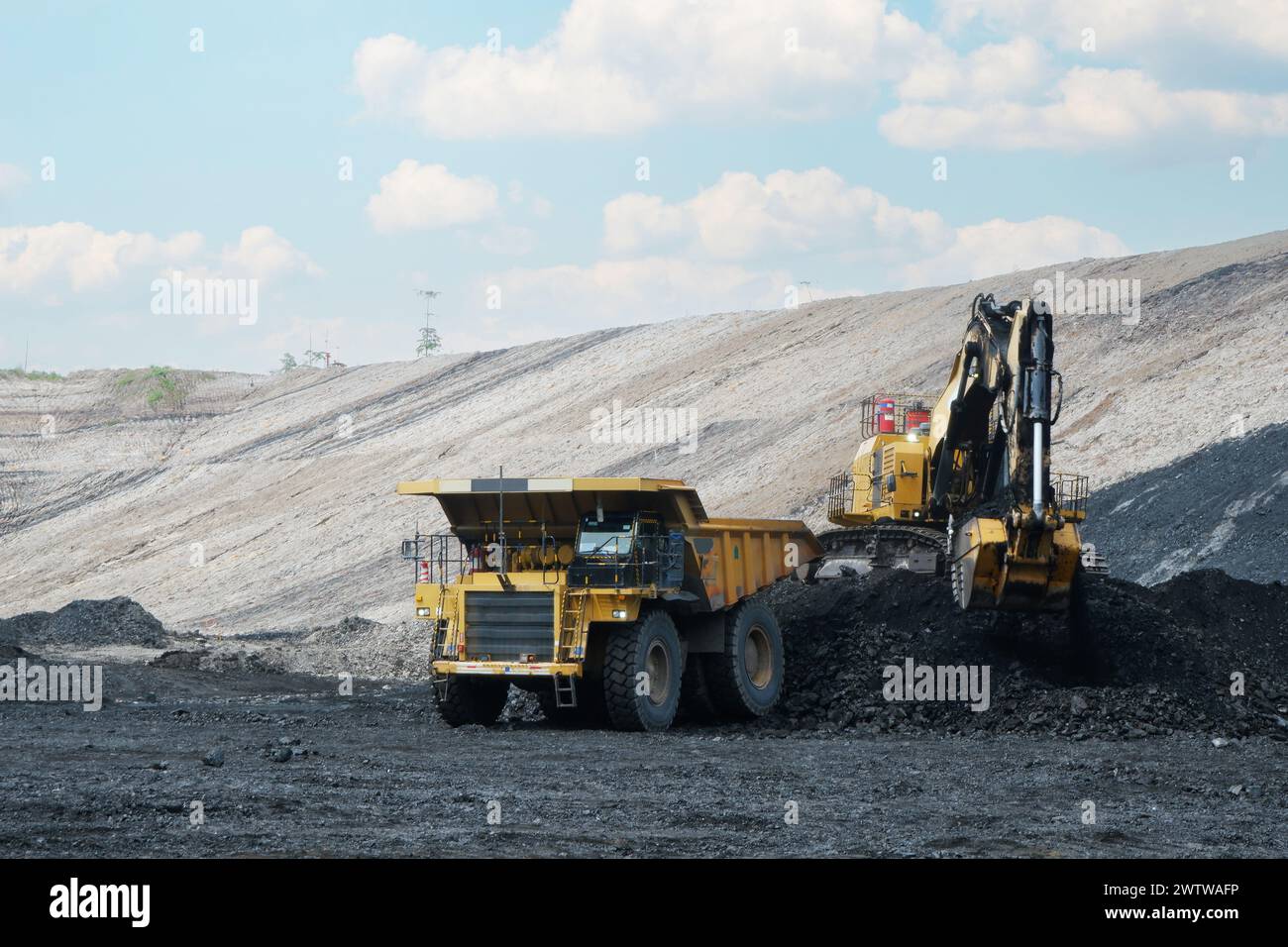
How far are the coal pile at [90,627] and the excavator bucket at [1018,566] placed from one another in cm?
1665

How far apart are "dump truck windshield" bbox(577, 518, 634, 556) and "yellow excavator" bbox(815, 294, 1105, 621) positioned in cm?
348

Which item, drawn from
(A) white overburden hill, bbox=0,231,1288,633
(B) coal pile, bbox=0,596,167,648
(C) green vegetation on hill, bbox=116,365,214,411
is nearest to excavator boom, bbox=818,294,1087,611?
(B) coal pile, bbox=0,596,167,648

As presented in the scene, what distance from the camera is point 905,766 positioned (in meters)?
12.9

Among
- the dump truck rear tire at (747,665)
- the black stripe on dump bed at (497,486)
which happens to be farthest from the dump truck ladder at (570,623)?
the dump truck rear tire at (747,665)

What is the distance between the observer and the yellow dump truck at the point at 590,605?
596 inches

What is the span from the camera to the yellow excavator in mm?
14797

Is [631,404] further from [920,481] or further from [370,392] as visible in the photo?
[920,481]

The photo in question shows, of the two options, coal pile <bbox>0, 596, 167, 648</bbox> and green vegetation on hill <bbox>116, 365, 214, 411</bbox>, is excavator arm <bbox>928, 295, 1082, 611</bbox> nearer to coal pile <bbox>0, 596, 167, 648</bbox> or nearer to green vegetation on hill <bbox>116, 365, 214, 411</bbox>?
coal pile <bbox>0, 596, 167, 648</bbox>

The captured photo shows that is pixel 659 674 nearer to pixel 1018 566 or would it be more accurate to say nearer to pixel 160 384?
pixel 1018 566

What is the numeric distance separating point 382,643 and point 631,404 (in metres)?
27.1

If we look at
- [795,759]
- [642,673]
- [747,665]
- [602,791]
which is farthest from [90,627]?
[602,791]

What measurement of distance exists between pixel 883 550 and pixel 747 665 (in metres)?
3.68

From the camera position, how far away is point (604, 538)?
15.6m

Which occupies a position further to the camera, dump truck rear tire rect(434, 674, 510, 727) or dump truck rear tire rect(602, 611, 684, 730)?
dump truck rear tire rect(434, 674, 510, 727)
